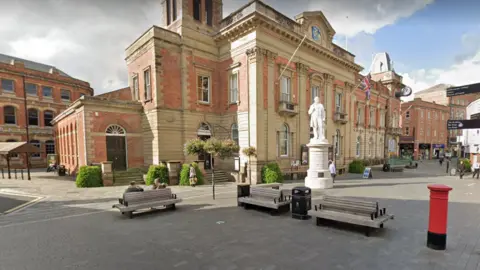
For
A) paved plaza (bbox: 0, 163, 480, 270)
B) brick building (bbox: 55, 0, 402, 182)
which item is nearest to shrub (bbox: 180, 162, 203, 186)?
brick building (bbox: 55, 0, 402, 182)

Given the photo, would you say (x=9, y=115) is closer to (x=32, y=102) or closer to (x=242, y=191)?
(x=32, y=102)

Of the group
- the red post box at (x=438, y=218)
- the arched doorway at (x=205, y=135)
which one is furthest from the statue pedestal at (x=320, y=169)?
the arched doorway at (x=205, y=135)

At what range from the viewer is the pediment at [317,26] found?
19.6 metres

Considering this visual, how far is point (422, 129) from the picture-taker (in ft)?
153

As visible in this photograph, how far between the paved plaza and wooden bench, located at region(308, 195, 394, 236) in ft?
1.33

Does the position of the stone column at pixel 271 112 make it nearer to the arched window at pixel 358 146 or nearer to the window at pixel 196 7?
the window at pixel 196 7

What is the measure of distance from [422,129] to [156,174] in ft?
183

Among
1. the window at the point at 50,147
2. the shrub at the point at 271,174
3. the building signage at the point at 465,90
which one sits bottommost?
the shrub at the point at 271,174

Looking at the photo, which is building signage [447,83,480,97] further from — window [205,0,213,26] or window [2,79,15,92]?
window [2,79,15,92]

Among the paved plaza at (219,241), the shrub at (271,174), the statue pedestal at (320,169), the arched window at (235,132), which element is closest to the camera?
the paved plaza at (219,241)

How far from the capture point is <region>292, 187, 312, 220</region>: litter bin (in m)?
7.47

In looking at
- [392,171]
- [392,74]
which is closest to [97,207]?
[392,171]

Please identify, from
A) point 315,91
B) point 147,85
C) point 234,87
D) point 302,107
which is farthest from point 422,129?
point 147,85

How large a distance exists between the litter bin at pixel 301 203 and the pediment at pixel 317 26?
1714 cm
